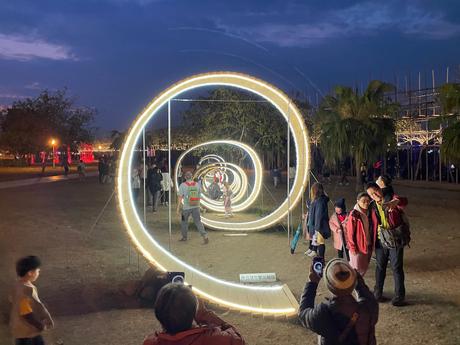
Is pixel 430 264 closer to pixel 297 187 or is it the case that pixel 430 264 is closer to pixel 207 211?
pixel 297 187

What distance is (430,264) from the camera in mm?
Result: 9266

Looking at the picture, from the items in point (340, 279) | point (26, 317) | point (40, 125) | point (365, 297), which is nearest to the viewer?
point (340, 279)

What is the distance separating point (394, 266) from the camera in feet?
22.0

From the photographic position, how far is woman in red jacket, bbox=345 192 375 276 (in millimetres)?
6723

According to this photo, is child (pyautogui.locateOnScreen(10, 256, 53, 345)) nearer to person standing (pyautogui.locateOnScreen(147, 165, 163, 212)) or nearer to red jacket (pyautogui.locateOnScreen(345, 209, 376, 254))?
red jacket (pyautogui.locateOnScreen(345, 209, 376, 254))

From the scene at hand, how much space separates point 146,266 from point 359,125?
19.3 meters

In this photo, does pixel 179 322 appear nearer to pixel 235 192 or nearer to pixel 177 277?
pixel 177 277

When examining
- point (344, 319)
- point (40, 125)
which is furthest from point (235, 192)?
point (40, 125)

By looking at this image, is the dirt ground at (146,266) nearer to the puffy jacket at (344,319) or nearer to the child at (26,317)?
the child at (26,317)

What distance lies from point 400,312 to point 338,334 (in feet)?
12.2

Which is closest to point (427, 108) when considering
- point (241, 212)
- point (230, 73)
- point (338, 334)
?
point (241, 212)

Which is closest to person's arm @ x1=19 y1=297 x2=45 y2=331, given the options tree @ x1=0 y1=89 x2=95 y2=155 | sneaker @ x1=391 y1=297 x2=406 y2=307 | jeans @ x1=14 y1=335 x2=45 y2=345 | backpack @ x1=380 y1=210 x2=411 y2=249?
jeans @ x1=14 y1=335 x2=45 y2=345

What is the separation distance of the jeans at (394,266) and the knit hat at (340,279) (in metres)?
3.69

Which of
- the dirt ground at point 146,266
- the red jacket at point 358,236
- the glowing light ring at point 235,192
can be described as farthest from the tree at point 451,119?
the red jacket at point 358,236
